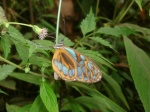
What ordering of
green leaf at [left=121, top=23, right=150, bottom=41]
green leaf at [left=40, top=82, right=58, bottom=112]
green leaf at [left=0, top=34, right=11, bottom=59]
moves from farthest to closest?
green leaf at [left=121, top=23, right=150, bottom=41] → green leaf at [left=0, top=34, right=11, bottom=59] → green leaf at [left=40, top=82, right=58, bottom=112]

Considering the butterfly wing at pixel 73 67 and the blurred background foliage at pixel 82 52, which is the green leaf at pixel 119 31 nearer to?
the blurred background foliage at pixel 82 52

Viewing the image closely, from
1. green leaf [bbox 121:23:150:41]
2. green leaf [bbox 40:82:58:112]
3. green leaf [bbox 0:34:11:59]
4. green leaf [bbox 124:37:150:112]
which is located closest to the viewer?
green leaf [bbox 40:82:58:112]

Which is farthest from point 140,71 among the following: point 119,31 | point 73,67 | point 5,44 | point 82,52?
point 5,44

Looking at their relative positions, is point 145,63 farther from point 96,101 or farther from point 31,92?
point 31,92

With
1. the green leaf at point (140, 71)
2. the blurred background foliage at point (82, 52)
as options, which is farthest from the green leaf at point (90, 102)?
the green leaf at point (140, 71)

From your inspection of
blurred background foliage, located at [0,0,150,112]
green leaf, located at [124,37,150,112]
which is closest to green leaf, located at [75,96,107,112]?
blurred background foliage, located at [0,0,150,112]

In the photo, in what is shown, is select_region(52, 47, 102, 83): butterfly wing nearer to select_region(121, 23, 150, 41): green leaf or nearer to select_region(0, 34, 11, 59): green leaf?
select_region(0, 34, 11, 59): green leaf

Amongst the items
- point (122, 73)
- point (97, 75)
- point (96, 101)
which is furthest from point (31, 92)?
point (97, 75)
